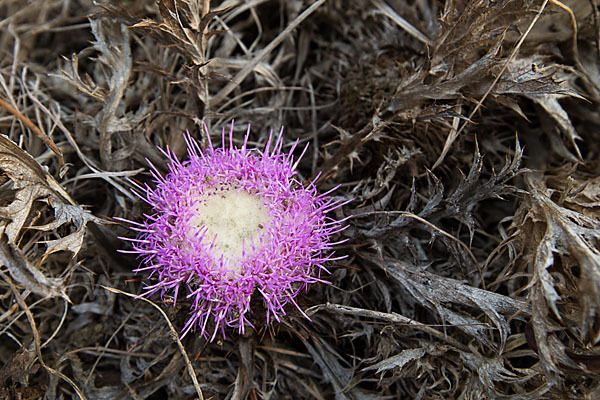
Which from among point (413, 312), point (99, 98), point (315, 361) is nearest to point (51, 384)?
point (315, 361)

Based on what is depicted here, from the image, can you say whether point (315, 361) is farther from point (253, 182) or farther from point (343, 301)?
point (253, 182)

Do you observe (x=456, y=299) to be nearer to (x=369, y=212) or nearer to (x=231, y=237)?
(x=369, y=212)

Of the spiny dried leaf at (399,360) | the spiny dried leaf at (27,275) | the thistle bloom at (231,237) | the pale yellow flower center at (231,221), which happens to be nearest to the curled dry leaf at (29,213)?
the spiny dried leaf at (27,275)

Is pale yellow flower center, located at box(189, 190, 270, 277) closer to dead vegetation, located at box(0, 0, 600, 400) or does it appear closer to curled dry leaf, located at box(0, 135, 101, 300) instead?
dead vegetation, located at box(0, 0, 600, 400)

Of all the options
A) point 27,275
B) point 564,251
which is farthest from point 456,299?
point 27,275

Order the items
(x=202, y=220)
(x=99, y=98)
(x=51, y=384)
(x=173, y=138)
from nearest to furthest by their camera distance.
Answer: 1. (x=202, y=220)
2. (x=51, y=384)
3. (x=99, y=98)
4. (x=173, y=138)

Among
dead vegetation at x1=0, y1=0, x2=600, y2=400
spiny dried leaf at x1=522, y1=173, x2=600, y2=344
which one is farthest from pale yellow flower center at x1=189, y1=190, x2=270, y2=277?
spiny dried leaf at x1=522, y1=173, x2=600, y2=344
